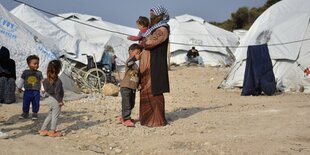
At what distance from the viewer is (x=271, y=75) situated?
31.9 ft

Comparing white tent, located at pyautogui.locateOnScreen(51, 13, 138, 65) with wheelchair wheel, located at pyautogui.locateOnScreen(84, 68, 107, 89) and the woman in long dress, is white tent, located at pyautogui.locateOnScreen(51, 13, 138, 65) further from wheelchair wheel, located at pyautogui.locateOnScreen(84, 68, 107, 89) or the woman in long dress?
the woman in long dress

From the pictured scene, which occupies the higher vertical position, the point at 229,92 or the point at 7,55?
the point at 7,55

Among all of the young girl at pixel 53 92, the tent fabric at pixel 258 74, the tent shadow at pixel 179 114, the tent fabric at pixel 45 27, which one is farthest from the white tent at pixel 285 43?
the young girl at pixel 53 92

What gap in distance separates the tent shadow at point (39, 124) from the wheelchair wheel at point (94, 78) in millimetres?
3701

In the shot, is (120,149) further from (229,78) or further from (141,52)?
(229,78)

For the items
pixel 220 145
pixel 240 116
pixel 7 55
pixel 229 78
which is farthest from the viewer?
pixel 229 78

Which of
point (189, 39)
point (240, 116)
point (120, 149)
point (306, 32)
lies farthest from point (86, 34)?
point (120, 149)

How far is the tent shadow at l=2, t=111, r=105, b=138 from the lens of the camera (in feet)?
16.4

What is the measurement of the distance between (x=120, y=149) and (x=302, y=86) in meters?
6.83

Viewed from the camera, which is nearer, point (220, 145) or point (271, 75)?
point (220, 145)

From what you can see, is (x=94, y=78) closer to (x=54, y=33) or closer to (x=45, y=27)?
(x=54, y=33)

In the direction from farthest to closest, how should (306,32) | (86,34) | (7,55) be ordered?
(86,34) < (306,32) < (7,55)

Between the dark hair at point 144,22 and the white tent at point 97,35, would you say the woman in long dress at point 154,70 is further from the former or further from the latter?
the white tent at point 97,35

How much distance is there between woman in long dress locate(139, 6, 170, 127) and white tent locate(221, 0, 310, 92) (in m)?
5.58
